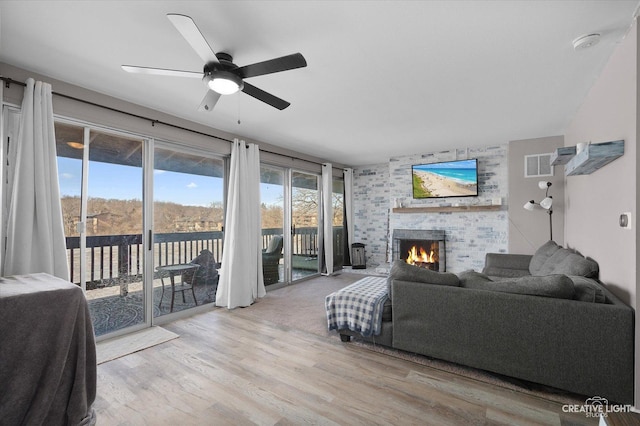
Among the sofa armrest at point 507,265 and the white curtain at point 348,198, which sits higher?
the white curtain at point 348,198

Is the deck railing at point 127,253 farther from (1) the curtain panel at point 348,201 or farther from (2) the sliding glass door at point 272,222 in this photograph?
(1) the curtain panel at point 348,201

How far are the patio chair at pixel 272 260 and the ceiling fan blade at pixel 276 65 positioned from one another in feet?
11.4

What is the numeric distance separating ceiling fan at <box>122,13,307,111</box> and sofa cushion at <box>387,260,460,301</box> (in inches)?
71.4

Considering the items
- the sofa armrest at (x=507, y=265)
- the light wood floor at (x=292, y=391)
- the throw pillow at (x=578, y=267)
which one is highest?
the throw pillow at (x=578, y=267)

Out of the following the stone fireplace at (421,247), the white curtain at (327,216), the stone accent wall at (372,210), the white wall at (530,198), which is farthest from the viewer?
the stone accent wall at (372,210)

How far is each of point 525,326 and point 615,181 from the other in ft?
4.22

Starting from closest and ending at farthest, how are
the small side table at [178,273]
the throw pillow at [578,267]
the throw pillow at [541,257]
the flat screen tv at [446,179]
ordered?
the throw pillow at [578,267] → the throw pillow at [541,257] → the small side table at [178,273] → the flat screen tv at [446,179]

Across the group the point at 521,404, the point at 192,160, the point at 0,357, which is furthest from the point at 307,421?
the point at 192,160

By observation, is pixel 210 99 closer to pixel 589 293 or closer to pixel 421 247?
pixel 589 293

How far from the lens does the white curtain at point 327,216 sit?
619 centimetres

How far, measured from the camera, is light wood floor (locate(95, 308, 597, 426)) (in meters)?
1.82

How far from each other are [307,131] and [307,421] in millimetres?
3556

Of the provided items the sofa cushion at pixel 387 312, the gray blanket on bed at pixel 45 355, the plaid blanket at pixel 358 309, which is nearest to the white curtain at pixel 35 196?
the gray blanket on bed at pixel 45 355

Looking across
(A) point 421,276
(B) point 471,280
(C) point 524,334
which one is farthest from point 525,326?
(A) point 421,276
